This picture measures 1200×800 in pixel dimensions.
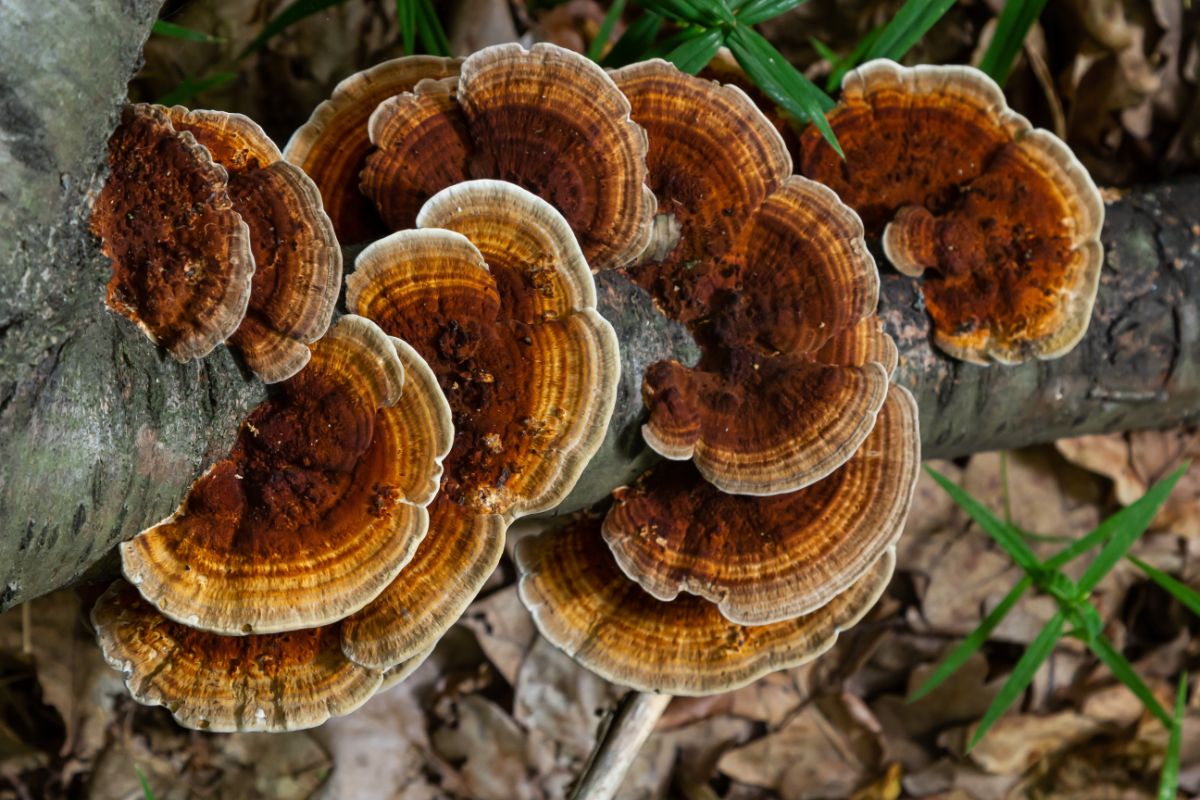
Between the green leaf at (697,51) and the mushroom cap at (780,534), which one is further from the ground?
the green leaf at (697,51)

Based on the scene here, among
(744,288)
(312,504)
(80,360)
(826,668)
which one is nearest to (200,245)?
(80,360)

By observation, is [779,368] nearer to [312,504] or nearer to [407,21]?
[312,504]

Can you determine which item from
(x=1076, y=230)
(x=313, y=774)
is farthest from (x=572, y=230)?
(x=313, y=774)

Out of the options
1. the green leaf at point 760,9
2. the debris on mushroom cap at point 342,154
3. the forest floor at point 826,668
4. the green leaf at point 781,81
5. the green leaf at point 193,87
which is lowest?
the forest floor at point 826,668

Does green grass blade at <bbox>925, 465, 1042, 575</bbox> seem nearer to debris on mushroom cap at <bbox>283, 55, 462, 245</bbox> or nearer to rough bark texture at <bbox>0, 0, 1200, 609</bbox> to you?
rough bark texture at <bbox>0, 0, 1200, 609</bbox>

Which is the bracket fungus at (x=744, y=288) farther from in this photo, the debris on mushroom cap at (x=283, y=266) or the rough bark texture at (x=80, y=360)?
the debris on mushroom cap at (x=283, y=266)

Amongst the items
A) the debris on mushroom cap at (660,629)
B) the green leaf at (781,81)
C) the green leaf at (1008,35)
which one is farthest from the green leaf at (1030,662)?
the green leaf at (1008,35)

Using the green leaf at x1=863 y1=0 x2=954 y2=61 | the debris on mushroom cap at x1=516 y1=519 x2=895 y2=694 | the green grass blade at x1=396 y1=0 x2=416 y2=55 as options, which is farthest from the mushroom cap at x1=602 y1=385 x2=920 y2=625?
the green grass blade at x1=396 y1=0 x2=416 y2=55

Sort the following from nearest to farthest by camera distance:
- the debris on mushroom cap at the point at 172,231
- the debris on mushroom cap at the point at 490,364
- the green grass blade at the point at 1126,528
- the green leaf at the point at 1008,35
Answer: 1. the debris on mushroom cap at the point at 172,231
2. the debris on mushroom cap at the point at 490,364
3. the green grass blade at the point at 1126,528
4. the green leaf at the point at 1008,35
